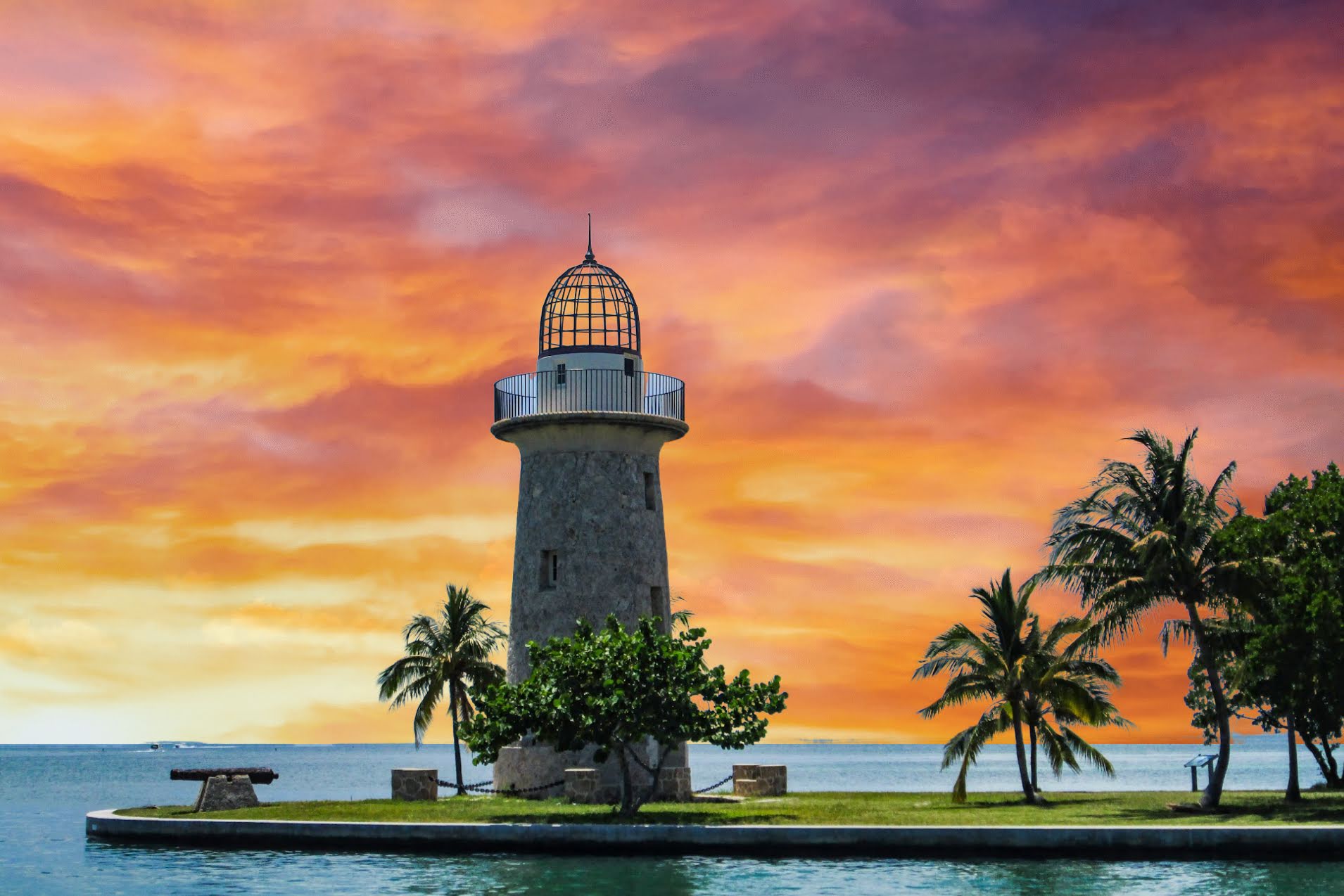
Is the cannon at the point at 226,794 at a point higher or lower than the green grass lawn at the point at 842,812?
higher

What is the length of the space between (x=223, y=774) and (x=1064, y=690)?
24082 millimetres

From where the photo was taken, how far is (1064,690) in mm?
40094

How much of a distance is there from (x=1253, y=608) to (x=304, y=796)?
262 feet

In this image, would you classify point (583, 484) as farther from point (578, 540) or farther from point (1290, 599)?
point (1290, 599)

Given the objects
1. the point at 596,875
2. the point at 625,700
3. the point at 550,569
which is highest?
the point at 550,569

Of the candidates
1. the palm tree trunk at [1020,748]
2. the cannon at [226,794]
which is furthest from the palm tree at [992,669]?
the cannon at [226,794]

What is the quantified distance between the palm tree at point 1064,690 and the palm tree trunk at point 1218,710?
2.64 meters

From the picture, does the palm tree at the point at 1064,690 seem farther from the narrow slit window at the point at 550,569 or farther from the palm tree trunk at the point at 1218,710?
the narrow slit window at the point at 550,569

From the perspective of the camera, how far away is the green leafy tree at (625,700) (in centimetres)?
3528

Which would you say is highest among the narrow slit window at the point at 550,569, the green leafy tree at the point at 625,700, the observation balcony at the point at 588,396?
the observation balcony at the point at 588,396

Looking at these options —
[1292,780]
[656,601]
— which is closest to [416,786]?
[656,601]

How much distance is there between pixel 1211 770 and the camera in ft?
123

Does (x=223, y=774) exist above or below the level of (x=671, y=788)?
above

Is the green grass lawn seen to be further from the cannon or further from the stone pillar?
the stone pillar
